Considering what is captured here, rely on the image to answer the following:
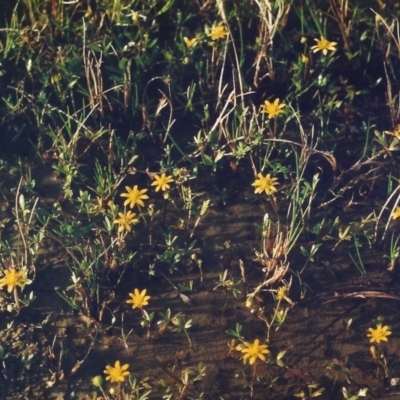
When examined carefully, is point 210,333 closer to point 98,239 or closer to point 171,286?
point 171,286

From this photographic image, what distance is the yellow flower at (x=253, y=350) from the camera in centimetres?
267

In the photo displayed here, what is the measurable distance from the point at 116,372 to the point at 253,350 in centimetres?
53

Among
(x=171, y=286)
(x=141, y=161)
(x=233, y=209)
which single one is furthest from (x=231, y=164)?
(x=171, y=286)

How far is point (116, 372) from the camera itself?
8.64 feet

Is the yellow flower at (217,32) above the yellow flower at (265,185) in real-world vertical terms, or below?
above

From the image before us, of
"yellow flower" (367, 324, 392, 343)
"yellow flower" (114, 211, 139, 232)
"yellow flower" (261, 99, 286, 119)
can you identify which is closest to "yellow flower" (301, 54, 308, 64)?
"yellow flower" (261, 99, 286, 119)

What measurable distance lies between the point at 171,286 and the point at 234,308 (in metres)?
0.28

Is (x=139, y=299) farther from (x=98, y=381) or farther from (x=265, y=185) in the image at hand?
(x=265, y=185)

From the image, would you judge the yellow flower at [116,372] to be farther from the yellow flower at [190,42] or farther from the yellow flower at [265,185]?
the yellow flower at [190,42]

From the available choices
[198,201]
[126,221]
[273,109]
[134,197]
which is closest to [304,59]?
[273,109]

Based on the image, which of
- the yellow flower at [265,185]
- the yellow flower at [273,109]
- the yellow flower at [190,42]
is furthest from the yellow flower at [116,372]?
the yellow flower at [190,42]

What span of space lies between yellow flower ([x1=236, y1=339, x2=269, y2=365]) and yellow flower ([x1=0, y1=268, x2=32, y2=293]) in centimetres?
89

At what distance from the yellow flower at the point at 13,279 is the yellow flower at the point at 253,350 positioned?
2.91 ft

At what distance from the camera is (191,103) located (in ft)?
11.0
